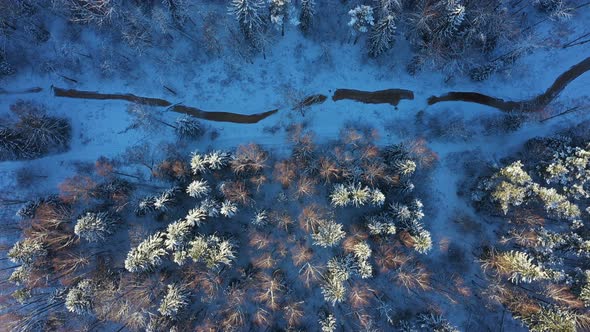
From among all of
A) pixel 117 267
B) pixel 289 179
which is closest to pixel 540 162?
pixel 289 179

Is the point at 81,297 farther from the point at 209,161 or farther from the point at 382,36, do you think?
the point at 382,36

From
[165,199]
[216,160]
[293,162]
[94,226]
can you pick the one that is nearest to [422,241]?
[293,162]

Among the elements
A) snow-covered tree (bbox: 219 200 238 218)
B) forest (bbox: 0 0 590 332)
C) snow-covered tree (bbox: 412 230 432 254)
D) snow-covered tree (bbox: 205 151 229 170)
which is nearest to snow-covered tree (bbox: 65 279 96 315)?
forest (bbox: 0 0 590 332)

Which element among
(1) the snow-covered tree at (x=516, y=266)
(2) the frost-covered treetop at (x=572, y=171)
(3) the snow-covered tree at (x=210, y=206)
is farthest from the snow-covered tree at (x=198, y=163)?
(2) the frost-covered treetop at (x=572, y=171)

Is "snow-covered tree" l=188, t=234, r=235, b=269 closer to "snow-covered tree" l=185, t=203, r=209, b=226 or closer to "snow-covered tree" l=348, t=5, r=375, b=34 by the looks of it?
"snow-covered tree" l=185, t=203, r=209, b=226

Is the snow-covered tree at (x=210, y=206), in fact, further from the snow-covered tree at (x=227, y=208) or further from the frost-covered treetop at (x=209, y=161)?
the frost-covered treetop at (x=209, y=161)
